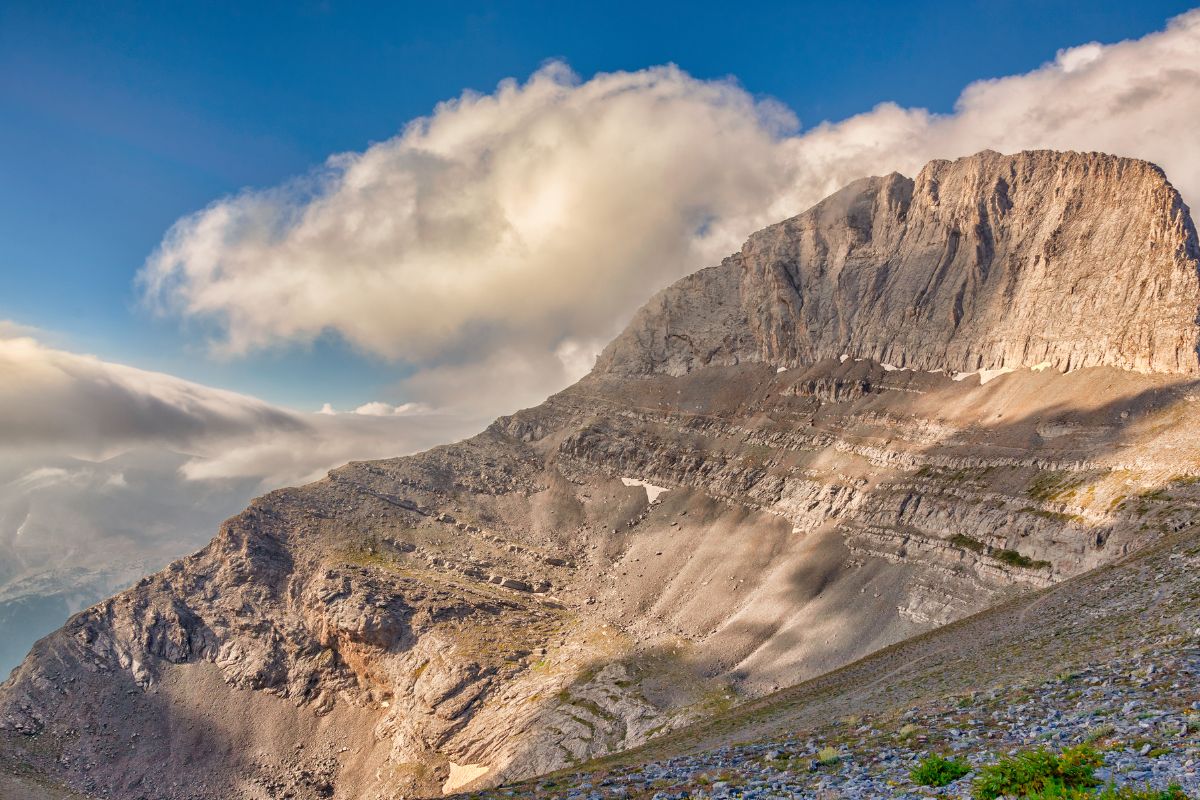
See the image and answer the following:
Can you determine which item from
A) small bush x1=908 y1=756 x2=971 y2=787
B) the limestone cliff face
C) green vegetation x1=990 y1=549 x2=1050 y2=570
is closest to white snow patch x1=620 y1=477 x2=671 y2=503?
the limestone cliff face

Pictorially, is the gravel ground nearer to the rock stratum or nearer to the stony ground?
the stony ground

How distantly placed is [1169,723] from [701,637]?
124 meters

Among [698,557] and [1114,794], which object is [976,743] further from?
[698,557]

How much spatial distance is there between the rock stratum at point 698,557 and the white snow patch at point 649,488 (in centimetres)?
197

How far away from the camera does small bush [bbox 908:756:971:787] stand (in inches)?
693

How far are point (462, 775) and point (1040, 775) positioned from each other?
391ft

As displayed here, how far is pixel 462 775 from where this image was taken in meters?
117

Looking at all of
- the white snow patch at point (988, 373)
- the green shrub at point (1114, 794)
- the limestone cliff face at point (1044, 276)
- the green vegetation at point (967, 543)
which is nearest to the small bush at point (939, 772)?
the green shrub at point (1114, 794)

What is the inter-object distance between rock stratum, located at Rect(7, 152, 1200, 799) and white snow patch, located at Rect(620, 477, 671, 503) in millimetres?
1974

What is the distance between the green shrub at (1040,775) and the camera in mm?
14867

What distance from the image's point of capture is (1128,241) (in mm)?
149250

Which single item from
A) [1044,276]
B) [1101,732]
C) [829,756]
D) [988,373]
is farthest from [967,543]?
[1101,732]

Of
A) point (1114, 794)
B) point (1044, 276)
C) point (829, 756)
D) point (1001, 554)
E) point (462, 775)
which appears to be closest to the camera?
point (1114, 794)

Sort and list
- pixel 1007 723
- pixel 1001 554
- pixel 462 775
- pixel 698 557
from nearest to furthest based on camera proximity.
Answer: pixel 1007 723 → pixel 1001 554 → pixel 462 775 → pixel 698 557
